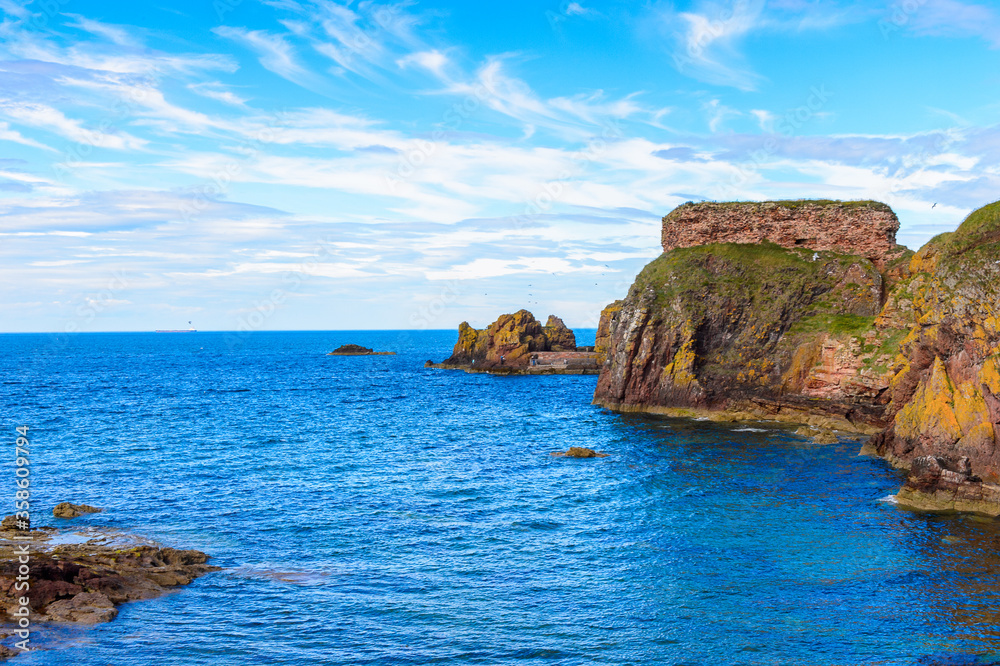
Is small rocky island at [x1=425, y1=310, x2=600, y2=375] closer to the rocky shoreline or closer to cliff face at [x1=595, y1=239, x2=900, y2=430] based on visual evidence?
cliff face at [x1=595, y1=239, x2=900, y2=430]

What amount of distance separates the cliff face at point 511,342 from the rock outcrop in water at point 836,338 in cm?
5049

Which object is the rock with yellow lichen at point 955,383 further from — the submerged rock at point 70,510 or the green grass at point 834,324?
the submerged rock at point 70,510

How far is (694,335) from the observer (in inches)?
2467

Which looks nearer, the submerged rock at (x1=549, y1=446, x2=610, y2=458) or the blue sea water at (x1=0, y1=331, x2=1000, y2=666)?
the blue sea water at (x1=0, y1=331, x2=1000, y2=666)

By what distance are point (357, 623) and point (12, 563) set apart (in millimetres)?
11717

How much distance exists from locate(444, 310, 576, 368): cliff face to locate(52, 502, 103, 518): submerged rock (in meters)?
90.7

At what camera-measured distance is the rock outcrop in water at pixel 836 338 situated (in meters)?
33.8

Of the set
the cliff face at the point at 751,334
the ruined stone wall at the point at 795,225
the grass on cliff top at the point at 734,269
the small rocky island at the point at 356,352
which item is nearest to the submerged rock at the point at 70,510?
the cliff face at the point at 751,334

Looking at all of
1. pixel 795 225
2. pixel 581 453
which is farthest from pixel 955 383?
pixel 795 225

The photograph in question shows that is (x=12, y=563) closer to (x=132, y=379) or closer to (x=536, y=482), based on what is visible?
(x=536, y=482)

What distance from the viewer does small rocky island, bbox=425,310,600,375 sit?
120688 millimetres

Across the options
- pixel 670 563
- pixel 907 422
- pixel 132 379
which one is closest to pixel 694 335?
pixel 907 422

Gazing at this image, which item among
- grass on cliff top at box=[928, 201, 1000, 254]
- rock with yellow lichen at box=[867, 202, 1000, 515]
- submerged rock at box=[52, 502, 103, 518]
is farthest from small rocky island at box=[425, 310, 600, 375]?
submerged rock at box=[52, 502, 103, 518]

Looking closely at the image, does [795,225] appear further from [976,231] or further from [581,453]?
[581,453]
